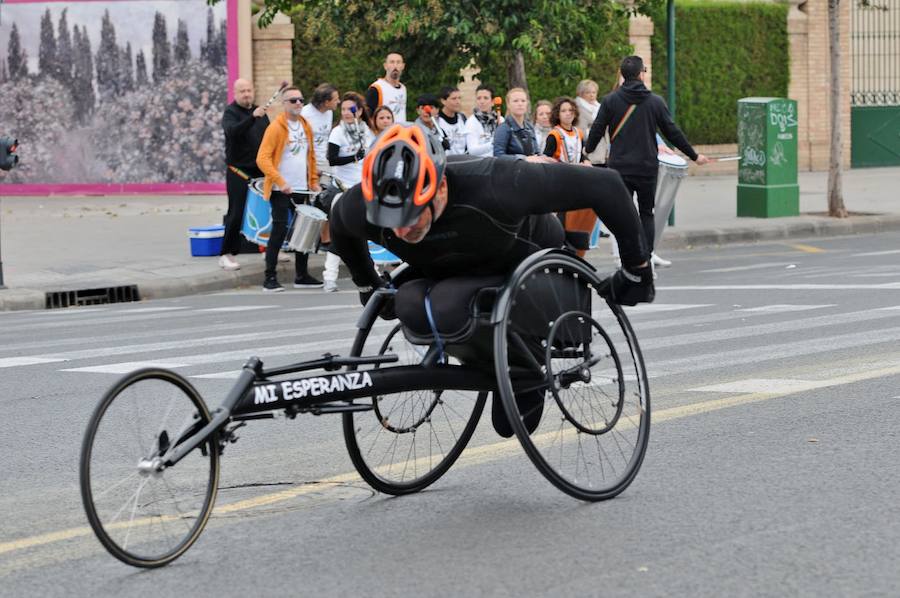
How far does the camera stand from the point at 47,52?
88.0 feet

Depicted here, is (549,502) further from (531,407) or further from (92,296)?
(92,296)

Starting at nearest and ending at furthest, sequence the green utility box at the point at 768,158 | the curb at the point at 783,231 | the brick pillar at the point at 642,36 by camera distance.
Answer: the curb at the point at 783,231
the green utility box at the point at 768,158
the brick pillar at the point at 642,36

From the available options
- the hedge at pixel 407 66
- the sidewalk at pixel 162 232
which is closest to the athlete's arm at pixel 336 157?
the sidewalk at pixel 162 232

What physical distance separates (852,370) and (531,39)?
11912mm

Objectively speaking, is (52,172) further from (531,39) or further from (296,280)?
(296,280)

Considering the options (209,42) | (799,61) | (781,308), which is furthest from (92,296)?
(799,61)

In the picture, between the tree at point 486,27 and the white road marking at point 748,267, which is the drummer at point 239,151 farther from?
the white road marking at point 748,267

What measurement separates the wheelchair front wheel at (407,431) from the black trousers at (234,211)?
10.4 m

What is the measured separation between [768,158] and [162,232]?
787 centimetres

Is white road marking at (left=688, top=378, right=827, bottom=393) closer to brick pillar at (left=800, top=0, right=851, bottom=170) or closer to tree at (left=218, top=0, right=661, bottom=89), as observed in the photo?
tree at (left=218, top=0, right=661, bottom=89)

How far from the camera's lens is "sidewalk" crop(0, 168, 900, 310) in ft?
53.4

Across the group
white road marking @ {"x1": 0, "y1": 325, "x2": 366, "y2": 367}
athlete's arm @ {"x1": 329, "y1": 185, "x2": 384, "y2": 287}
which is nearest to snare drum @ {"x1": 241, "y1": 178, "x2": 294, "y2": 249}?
white road marking @ {"x1": 0, "y1": 325, "x2": 366, "y2": 367}

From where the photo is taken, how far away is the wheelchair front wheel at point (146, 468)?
17.1 feet

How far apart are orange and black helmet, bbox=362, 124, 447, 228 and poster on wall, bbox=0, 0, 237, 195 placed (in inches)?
846
